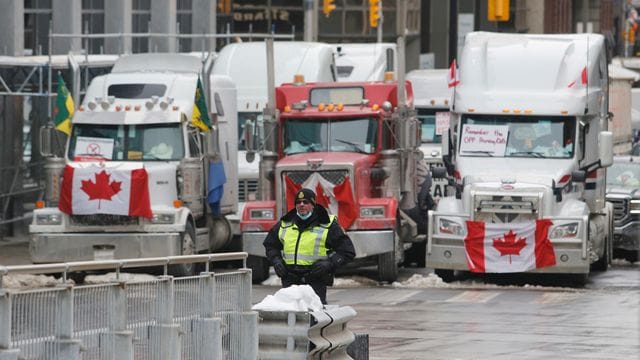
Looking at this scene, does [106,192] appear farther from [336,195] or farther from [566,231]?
[566,231]

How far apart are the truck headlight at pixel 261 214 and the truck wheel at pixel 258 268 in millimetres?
665

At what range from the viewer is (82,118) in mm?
27828

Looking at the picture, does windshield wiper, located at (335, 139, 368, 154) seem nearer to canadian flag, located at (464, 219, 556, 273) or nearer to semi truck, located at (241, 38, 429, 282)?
semi truck, located at (241, 38, 429, 282)

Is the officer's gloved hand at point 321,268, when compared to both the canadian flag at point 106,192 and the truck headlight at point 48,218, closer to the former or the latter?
the canadian flag at point 106,192

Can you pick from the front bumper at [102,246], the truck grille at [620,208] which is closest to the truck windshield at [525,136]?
the truck grille at [620,208]

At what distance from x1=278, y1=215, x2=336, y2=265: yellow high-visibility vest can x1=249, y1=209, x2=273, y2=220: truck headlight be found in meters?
11.3

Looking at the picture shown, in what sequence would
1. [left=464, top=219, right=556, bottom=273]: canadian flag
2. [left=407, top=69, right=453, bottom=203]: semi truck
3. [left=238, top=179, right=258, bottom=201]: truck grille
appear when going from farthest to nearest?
[left=407, top=69, right=453, bottom=203]: semi truck → [left=238, top=179, right=258, bottom=201]: truck grille → [left=464, top=219, right=556, bottom=273]: canadian flag

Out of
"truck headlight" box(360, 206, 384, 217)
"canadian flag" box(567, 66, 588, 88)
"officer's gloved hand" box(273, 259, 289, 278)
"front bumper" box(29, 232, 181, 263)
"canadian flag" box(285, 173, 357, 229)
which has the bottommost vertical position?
"front bumper" box(29, 232, 181, 263)

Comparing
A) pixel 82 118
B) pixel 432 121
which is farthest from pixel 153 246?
pixel 432 121

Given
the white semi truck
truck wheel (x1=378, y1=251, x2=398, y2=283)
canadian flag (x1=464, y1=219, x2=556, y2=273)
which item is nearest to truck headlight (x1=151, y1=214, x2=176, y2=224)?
truck wheel (x1=378, y1=251, x2=398, y2=283)

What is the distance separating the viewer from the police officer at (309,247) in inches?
602

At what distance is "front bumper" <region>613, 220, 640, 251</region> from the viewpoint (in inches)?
1235

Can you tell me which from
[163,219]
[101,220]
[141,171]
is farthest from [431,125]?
[101,220]

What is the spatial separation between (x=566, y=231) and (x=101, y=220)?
730 centimetres
